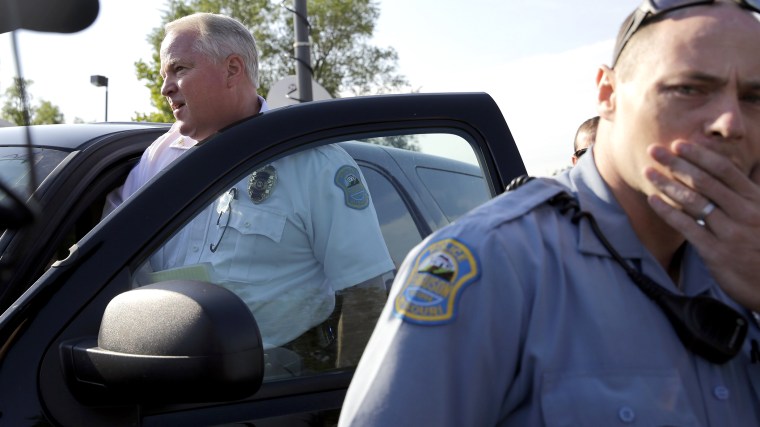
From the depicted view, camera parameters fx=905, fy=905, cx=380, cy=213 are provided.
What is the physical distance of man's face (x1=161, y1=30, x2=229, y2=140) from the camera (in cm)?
269

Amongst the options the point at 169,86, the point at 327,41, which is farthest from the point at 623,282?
the point at 327,41

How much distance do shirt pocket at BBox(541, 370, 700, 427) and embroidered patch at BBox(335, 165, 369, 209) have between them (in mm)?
1041

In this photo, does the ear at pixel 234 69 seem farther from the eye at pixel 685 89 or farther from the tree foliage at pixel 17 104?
the eye at pixel 685 89

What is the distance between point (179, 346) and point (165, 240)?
39 cm

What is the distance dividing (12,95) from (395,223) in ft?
3.67

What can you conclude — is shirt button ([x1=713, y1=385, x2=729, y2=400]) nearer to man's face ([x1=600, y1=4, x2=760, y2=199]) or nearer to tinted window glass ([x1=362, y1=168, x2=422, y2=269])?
man's face ([x1=600, y1=4, x2=760, y2=199])

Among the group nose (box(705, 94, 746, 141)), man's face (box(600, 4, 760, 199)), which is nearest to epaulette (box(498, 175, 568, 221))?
man's face (box(600, 4, 760, 199))

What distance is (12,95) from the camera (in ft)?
4.06

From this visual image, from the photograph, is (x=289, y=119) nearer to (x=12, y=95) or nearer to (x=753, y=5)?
(x=12, y=95)

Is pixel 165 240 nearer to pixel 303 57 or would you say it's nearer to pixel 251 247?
pixel 251 247

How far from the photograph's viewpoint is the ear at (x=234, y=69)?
2.73 metres

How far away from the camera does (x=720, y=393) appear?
1.28 metres

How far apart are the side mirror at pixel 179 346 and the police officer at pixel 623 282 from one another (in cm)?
38

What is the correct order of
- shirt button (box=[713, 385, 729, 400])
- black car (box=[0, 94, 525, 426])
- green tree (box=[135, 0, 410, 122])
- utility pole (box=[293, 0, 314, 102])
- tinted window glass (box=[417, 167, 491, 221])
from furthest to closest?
green tree (box=[135, 0, 410, 122]), utility pole (box=[293, 0, 314, 102]), tinted window glass (box=[417, 167, 491, 221]), black car (box=[0, 94, 525, 426]), shirt button (box=[713, 385, 729, 400])
